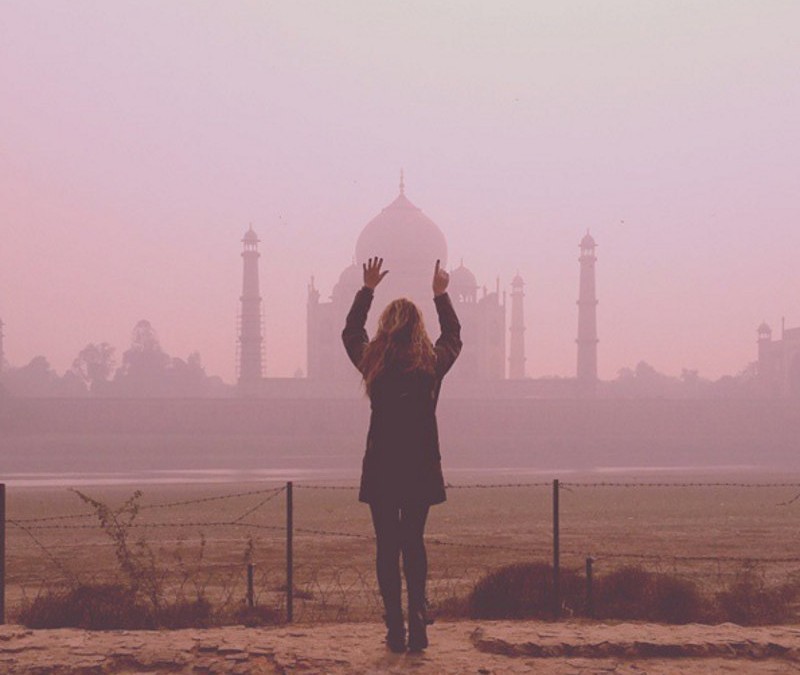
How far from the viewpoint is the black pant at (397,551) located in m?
3.76

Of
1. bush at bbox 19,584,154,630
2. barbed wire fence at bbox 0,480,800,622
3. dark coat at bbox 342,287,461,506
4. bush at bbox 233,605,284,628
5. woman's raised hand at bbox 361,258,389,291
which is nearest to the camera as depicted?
dark coat at bbox 342,287,461,506

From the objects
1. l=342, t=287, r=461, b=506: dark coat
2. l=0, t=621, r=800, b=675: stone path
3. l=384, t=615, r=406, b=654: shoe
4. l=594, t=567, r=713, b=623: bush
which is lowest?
l=594, t=567, r=713, b=623: bush

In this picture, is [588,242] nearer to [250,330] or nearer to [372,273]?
[250,330]

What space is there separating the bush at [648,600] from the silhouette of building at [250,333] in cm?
3934

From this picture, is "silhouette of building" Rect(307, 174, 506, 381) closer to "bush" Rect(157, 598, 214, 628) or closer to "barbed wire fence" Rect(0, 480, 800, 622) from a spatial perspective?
"barbed wire fence" Rect(0, 480, 800, 622)

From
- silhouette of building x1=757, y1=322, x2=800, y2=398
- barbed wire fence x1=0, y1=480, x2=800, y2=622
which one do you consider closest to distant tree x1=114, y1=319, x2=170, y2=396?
silhouette of building x1=757, y1=322, x2=800, y2=398

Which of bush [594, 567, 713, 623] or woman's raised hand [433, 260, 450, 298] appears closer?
woman's raised hand [433, 260, 450, 298]

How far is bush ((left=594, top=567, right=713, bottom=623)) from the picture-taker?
530 centimetres

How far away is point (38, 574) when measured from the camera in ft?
26.2

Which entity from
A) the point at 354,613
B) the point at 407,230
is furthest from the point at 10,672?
the point at 407,230

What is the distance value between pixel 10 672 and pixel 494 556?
18.3 feet

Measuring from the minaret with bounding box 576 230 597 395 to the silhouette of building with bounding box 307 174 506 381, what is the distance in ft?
12.7

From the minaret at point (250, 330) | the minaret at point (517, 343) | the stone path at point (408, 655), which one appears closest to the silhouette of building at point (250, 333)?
the minaret at point (250, 330)

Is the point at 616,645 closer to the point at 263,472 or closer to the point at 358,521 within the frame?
the point at 358,521
